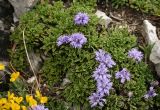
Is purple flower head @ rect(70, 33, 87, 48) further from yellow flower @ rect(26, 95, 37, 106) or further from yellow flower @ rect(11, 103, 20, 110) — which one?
yellow flower @ rect(11, 103, 20, 110)

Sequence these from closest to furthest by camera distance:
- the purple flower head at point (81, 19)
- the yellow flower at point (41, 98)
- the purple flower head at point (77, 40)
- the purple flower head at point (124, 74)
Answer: the yellow flower at point (41, 98) → the purple flower head at point (124, 74) → the purple flower head at point (77, 40) → the purple flower head at point (81, 19)

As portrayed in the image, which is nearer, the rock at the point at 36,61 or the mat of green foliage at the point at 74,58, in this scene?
the mat of green foliage at the point at 74,58

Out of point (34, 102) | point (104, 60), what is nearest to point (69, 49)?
point (104, 60)

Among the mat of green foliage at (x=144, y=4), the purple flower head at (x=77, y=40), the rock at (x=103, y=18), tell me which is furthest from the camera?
the mat of green foliage at (x=144, y=4)

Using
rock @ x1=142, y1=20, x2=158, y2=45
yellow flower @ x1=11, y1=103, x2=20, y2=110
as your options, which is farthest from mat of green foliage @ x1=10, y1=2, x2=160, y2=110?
yellow flower @ x1=11, y1=103, x2=20, y2=110

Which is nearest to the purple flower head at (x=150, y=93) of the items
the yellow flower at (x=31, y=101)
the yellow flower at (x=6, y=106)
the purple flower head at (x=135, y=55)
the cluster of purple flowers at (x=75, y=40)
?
the purple flower head at (x=135, y=55)

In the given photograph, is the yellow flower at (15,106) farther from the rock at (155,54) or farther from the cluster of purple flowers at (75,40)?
the rock at (155,54)
